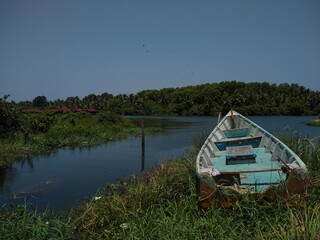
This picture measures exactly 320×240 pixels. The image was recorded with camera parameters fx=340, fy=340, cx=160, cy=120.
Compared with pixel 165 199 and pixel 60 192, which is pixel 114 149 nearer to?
pixel 60 192

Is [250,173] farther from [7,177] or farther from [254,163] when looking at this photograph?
[7,177]

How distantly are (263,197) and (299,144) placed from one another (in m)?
3.56

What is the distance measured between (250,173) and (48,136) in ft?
56.3

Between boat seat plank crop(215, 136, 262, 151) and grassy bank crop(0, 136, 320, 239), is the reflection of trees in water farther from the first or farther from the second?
boat seat plank crop(215, 136, 262, 151)

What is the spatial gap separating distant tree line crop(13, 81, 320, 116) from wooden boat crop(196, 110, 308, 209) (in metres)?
77.1

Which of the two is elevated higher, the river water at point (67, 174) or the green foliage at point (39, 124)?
the green foliage at point (39, 124)

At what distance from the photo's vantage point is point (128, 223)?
222 inches

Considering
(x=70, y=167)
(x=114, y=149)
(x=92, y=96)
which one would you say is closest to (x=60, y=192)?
(x=70, y=167)

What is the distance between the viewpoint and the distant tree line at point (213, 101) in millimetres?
90188

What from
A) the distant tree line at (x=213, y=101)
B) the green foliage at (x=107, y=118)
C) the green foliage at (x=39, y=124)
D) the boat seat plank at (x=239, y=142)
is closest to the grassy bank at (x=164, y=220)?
the boat seat plank at (x=239, y=142)

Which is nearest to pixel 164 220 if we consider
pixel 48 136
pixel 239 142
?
pixel 239 142

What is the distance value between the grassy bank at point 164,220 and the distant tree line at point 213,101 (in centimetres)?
8057

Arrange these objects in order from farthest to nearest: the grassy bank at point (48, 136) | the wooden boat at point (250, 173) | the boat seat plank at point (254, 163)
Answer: the grassy bank at point (48, 136)
the boat seat plank at point (254, 163)
the wooden boat at point (250, 173)

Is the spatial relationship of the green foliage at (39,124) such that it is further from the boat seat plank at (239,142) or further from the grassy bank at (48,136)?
the boat seat plank at (239,142)
